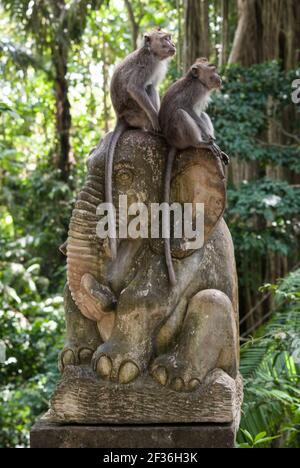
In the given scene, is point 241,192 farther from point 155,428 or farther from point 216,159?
point 155,428

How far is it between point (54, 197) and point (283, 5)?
3459mm

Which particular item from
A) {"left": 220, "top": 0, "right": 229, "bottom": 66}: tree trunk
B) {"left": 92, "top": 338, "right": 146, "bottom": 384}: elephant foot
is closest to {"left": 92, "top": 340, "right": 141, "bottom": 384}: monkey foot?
{"left": 92, "top": 338, "right": 146, "bottom": 384}: elephant foot

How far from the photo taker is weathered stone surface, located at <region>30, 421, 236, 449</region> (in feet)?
10.0

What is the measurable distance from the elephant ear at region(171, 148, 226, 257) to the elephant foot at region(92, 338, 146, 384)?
57 centimetres

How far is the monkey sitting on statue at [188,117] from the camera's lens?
132 inches

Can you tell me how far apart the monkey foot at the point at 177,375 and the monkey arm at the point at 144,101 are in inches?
41.2

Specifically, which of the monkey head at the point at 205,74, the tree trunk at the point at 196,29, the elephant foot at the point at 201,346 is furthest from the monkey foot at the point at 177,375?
the tree trunk at the point at 196,29

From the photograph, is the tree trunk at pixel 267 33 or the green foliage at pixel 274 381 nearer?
the green foliage at pixel 274 381

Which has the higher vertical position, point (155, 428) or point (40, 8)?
point (40, 8)

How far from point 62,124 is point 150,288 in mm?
7741

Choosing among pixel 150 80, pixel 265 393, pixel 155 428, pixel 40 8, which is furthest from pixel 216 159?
pixel 40 8

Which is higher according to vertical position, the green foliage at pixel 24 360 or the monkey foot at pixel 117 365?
the monkey foot at pixel 117 365

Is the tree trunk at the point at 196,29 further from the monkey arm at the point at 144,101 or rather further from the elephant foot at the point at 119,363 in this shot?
the elephant foot at the point at 119,363

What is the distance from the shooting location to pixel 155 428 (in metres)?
3.08
